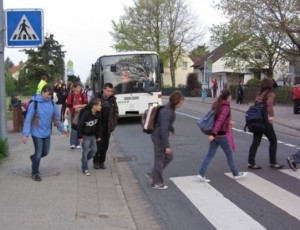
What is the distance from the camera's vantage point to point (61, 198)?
717cm

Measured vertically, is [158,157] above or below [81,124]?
below

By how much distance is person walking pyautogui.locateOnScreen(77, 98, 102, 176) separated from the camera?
9117 mm

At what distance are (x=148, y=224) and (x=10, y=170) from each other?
4153 mm

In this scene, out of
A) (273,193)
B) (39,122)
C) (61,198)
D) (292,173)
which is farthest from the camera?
(292,173)

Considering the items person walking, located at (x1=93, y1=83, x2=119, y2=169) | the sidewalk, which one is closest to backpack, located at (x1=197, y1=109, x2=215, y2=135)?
the sidewalk

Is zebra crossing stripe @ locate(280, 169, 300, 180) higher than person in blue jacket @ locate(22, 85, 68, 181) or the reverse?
the reverse

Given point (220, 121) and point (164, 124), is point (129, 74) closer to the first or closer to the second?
point (220, 121)

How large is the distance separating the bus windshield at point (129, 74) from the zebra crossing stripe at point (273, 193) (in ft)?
38.9

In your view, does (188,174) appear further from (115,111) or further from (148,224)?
(148,224)

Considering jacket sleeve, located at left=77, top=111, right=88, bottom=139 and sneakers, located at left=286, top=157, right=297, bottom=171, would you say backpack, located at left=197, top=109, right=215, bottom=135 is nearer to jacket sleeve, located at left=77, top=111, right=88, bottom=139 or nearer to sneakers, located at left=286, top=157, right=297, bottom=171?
sneakers, located at left=286, top=157, right=297, bottom=171

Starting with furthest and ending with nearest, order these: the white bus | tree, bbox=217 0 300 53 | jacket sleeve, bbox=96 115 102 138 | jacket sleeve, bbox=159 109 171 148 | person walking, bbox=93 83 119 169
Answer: tree, bbox=217 0 300 53, the white bus, person walking, bbox=93 83 119 169, jacket sleeve, bbox=96 115 102 138, jacket sleeve, bbox=159 109 171 148

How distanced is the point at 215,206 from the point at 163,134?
1.46 meters

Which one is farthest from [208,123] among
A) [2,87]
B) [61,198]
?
[2,87]

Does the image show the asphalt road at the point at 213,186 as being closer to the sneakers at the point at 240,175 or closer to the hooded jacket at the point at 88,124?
the sneakers at the point at 240,175
